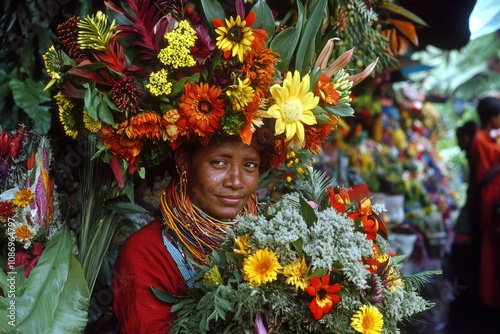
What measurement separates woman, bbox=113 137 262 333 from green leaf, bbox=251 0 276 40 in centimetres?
37

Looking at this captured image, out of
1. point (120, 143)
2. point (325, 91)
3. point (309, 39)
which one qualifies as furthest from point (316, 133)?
point (120, 143)

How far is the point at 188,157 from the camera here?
2.15 meters

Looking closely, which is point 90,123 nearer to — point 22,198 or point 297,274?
point 22,198

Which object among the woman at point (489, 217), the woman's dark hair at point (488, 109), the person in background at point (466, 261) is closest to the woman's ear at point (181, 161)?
the woman at point (489, 217)

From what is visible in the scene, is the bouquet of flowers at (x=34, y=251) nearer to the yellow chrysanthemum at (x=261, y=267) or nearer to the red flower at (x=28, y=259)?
the red flower at (x=28, y=259)

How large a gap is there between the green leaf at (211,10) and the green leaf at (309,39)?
283 mm

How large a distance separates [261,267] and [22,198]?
2.67ft

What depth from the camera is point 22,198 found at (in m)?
2.00

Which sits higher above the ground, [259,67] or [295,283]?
[259,67]

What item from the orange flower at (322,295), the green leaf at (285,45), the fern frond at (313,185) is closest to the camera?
the orange flower at (322,295)

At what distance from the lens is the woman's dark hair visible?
596 cm

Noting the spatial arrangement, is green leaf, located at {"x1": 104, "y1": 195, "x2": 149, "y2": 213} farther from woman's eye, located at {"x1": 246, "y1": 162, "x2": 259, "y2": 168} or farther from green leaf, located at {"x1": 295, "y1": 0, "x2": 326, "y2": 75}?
green leaf, located at {"x1": 295, "y1": 0, "x2": 326, "y2": 75}

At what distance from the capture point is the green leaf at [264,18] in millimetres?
2031

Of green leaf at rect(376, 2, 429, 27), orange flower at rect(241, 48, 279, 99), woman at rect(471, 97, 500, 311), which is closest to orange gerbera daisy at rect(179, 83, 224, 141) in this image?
orange flower at rect(241, 48, 279, 99)
